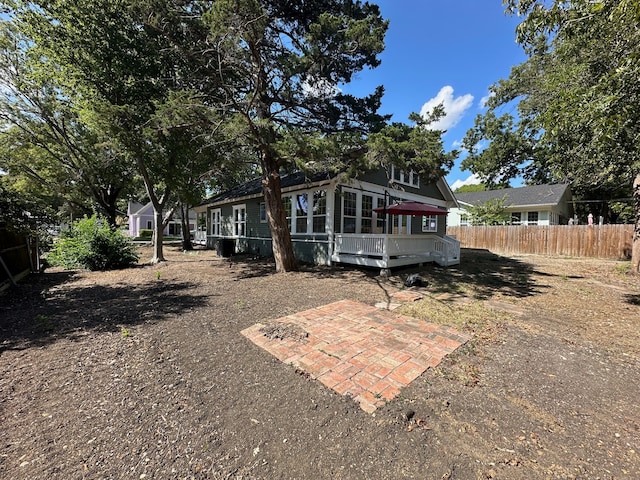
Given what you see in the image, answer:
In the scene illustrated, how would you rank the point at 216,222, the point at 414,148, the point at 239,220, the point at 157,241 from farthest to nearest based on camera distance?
the point at 216,222, the point at 239,220, the point at 157,241, the point at 414,148

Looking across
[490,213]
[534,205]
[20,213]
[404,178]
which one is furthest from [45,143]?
[534,205]

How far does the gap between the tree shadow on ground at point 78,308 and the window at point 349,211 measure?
20.0ft

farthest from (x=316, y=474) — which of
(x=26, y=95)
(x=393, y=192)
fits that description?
(x=26, y=95)

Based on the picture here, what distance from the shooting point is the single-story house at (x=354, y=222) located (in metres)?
9.51

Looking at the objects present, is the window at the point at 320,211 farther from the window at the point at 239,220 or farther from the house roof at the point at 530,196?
the house roof at the point at 530,196

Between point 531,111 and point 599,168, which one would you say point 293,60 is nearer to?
point 599,168

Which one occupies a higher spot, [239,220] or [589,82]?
[589,82]

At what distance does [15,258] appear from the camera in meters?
8.30

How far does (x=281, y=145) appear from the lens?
6.93 meters

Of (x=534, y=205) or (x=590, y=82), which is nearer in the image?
(x=590, y=82)

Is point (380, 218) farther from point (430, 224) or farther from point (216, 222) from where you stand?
point (216, 222)

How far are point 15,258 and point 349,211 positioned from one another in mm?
10953

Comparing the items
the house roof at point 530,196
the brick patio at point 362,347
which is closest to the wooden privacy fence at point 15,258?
the brick patio at point 362,347

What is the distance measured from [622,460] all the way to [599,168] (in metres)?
13.8
